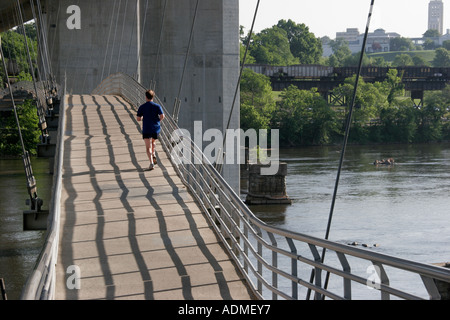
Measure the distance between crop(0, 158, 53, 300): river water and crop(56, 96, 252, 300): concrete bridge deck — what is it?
938 cm

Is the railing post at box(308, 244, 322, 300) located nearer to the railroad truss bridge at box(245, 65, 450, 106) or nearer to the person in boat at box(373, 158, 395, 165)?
the person in boat at box(373, 158, 395, 165)

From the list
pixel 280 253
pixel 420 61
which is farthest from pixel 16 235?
pixel 420 61

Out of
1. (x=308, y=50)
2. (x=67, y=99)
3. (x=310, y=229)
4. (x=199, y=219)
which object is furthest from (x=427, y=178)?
(x=308, y=50)

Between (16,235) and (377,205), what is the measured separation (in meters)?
23.9

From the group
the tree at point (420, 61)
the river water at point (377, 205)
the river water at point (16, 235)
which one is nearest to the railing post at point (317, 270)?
the river water at point (16, 235)

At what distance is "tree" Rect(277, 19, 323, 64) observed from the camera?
17475 cm

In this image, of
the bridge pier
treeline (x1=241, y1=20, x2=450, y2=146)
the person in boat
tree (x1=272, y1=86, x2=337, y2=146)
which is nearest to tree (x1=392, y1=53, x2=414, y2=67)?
treeline (x1=241, y1=20, x2=450, y2=146)

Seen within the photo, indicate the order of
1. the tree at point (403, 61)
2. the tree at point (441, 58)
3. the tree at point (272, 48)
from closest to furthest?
the tree at point (272, 48)
the tree at point (403, 61)
the tree at point (441, 58)

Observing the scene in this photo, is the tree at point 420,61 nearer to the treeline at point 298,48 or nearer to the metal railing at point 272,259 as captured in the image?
the treeline at point 298,48

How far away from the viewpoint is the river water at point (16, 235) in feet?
88.5

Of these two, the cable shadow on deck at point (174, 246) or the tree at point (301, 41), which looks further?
the tree at point (301, 41)

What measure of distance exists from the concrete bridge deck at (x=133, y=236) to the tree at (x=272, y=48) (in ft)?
458

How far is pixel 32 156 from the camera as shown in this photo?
230 feet

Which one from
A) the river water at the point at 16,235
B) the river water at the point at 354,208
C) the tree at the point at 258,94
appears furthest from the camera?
the tree at the point at 258,94
